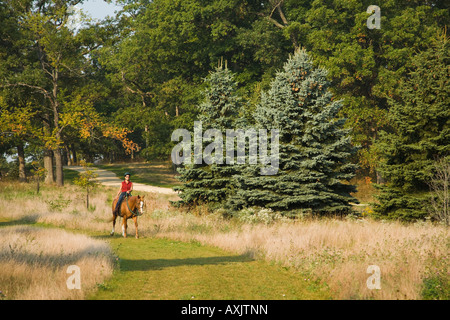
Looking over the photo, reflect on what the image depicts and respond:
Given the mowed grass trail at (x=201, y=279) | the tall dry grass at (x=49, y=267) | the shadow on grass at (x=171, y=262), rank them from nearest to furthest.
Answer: the tall dry grass at (x=49, y=267) → the mowed grass trail at (x=201, y=279) → the shadow on grass at (x=171, y=262)

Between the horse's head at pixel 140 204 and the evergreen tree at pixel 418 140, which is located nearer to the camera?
the horse's head at pixel 140 204

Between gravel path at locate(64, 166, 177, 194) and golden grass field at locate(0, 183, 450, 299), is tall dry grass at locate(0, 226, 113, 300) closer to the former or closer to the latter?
golden grass field at locate(0, 183, 450, 299)

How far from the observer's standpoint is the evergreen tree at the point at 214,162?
25.5m

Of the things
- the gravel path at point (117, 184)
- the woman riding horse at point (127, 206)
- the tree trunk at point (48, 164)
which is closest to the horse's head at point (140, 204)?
the woman riding horse at point (127, 206)

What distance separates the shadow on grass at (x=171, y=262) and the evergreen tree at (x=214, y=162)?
11.3 m

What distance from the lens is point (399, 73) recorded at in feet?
117

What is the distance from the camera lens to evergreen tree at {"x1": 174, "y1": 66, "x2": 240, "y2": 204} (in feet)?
83.8

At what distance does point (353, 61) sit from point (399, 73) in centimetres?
420

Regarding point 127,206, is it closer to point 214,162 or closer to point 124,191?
point 124,191

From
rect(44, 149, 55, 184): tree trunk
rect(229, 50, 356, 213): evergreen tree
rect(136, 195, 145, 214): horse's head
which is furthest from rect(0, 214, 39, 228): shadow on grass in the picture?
rect(44, 149, 55, 184): tree trunk

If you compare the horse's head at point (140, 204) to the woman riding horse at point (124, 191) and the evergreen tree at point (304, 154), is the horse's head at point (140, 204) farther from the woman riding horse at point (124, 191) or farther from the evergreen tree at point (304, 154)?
the evergreen tree at point (304, 154)

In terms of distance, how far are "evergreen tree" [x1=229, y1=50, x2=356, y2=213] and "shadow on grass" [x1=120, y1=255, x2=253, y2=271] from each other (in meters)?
8.26
